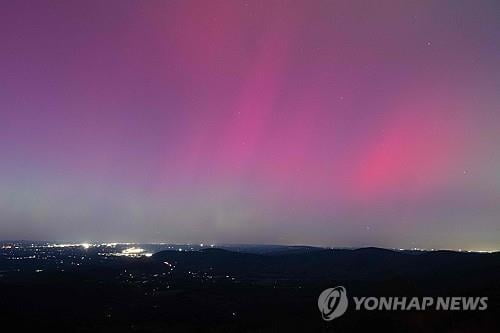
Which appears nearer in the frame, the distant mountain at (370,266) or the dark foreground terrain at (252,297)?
the dark foreground terrain at (252,297)

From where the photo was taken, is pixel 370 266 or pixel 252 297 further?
pixel 370 266

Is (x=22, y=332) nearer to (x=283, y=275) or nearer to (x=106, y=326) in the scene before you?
(x=106, y=326)

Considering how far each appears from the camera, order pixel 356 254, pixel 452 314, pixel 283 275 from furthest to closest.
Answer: pixel 356 254, pixel 283 275, pixel 452 314

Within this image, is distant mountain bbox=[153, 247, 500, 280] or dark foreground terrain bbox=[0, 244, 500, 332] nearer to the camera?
dark foreground terrain bbox=[0, 244, 500, 332]

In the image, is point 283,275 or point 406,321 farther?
point 283,275

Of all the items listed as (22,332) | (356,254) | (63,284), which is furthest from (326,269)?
(22,332)

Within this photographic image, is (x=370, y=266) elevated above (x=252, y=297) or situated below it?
above

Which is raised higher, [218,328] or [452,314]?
[452,314]

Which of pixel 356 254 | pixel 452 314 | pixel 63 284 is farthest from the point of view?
pixel 356 254
